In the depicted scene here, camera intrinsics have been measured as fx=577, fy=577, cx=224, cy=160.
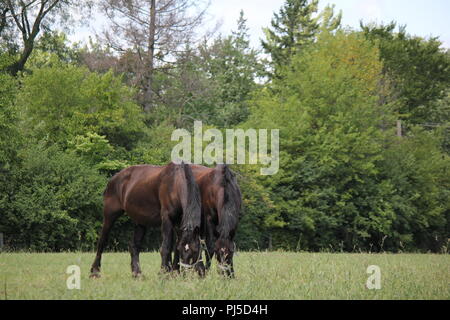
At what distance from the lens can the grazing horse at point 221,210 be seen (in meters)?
8.70

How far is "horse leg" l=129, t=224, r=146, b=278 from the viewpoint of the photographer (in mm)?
9797

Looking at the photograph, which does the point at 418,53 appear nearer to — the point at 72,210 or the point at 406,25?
the point at 406,25

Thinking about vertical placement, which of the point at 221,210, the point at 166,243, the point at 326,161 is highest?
the point at 326,161

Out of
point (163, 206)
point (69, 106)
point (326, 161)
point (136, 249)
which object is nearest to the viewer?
point (163, 206)

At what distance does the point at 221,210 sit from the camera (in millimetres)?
8852

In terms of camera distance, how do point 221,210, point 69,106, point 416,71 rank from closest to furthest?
1. point 221,210
2. point 69,106
3. point 416,71

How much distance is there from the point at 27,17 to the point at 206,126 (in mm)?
11023

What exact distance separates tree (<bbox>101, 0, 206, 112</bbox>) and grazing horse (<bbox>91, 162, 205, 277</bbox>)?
71.3ft

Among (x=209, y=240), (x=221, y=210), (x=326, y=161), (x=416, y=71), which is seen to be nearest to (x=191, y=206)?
(x=221, y=210)

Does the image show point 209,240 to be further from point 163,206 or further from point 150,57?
point 150,57

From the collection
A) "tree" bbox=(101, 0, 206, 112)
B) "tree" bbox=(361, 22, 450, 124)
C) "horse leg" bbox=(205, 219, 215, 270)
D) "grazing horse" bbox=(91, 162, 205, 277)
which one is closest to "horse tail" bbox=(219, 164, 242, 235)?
"grazing horse" bbox=(91, 162, 205, 277)

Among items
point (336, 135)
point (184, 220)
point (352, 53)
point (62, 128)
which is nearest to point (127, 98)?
point (62, 128)

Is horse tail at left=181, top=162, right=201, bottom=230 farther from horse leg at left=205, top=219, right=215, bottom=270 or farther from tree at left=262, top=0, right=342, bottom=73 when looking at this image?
tree at left=262, top=0, right=342, bottom=73
